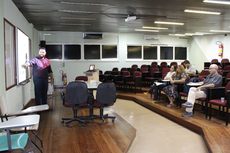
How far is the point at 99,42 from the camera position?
42.1ft

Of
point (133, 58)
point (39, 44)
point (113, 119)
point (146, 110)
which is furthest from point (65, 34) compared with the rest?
point (113, 119)

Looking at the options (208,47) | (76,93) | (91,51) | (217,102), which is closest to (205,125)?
(217,102)

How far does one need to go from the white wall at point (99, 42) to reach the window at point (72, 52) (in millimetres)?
265

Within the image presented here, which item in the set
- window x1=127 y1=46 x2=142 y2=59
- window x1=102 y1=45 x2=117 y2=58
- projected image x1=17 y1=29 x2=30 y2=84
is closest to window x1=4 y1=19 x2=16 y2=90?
projected image x1=17 y1=29 x2=30 y2=84

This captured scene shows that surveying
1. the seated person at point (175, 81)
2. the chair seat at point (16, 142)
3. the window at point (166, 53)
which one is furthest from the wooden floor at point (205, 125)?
the window at point (166, 53)

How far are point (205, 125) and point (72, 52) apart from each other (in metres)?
9.35

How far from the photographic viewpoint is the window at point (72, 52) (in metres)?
12.3

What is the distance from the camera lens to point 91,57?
12719 mm

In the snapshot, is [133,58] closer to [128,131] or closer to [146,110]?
[146,110]

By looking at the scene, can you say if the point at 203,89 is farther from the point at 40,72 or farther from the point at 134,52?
the point at 134,52

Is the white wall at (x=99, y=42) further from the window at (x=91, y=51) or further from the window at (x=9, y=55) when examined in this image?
the window at (x=9, y=55)

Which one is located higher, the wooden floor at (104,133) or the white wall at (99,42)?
the white wall at (99,42)

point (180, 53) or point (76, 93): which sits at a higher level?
point (180, 53)

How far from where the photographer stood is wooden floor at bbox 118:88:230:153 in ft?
11.7
